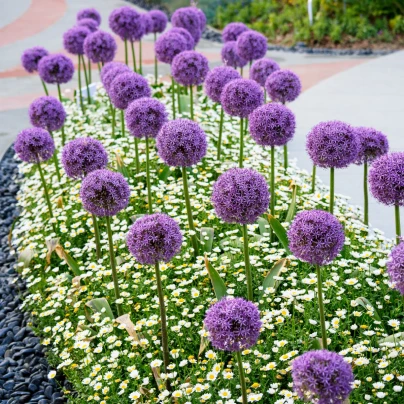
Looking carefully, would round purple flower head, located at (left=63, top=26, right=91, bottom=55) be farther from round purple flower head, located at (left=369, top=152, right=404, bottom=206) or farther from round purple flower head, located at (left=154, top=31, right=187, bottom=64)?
round purple flower head, located at (left=369, top=152, right=404, bottom=206)

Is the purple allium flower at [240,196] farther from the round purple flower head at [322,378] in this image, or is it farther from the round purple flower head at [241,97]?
the round purple flower head at [241,97]

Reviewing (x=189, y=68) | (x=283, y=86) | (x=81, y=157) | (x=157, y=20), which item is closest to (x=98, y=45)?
(x=157, y=20)

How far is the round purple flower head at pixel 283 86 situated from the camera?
19.7 ft

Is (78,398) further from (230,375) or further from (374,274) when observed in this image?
(374,274)

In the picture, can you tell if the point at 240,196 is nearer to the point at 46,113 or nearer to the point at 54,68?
the point at 46,113

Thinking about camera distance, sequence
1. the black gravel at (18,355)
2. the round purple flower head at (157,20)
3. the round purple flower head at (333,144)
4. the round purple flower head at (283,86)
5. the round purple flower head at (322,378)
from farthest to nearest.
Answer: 1. the round purple flower head at (157,20)
2. the round purple flower head at (283,86)
3. the black gravel at (18,355)
4. the round purple flower head at (333,144)
5. the round purple flower head at (322,378)

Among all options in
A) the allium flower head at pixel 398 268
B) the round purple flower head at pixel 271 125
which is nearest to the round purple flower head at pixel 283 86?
the round purple flower head at pixel 271 125

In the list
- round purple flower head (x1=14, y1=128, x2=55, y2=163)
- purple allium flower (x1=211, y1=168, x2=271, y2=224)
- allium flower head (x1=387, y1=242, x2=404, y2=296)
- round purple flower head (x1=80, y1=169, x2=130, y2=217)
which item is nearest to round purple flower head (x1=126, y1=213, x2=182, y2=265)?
purple allium flower (x1=211, y1=168, x2=271, y2=224)

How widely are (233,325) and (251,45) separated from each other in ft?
16.3

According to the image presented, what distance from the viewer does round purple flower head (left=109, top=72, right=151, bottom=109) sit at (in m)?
6.13

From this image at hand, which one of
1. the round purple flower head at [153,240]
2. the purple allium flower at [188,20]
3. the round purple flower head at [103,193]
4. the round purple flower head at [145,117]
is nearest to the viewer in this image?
the round purple flower head at [153,240]

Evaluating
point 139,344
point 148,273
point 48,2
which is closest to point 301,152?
point 148,273

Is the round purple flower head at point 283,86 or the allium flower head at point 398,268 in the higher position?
the round purple flower head at point 283,86

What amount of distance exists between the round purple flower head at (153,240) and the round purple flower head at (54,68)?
4.27m
